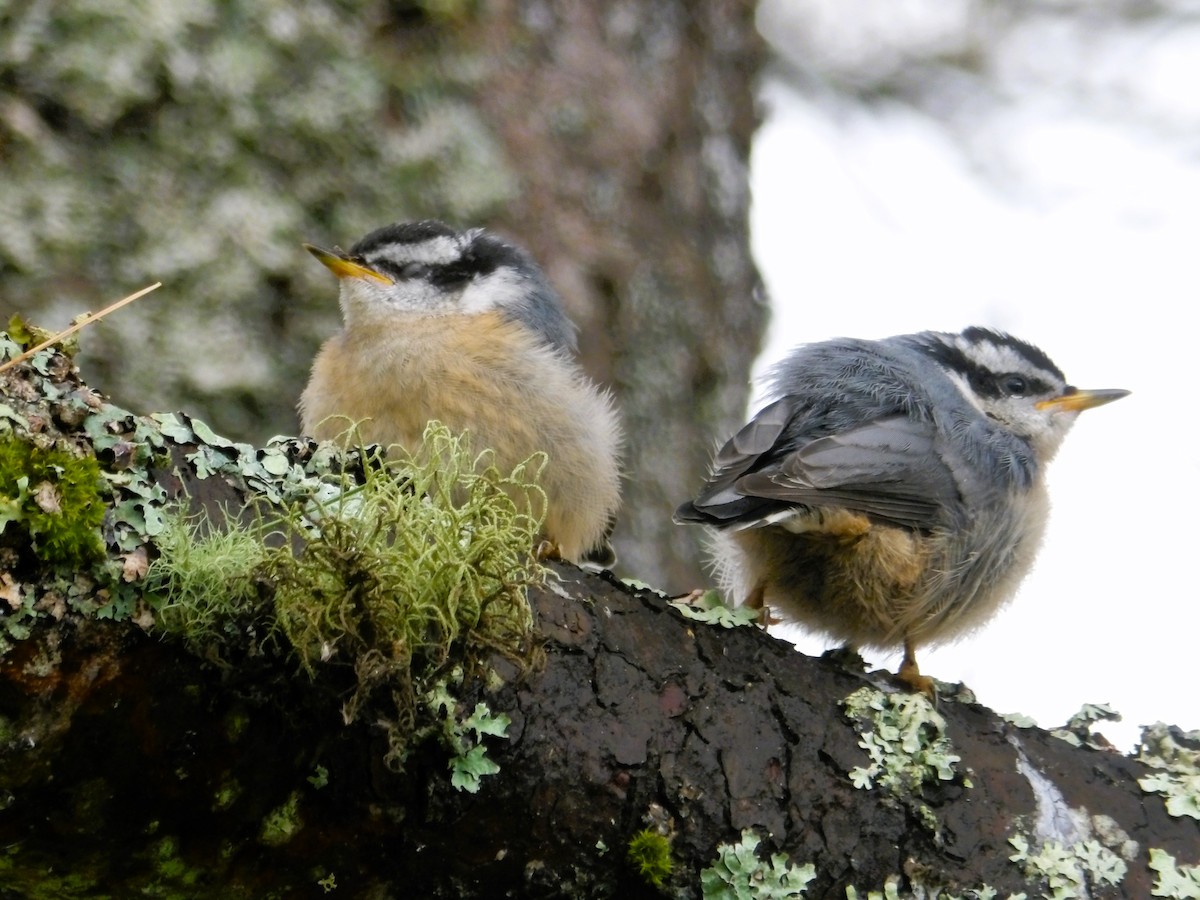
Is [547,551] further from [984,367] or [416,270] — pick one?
[984,367]

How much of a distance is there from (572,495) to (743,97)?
1.59m

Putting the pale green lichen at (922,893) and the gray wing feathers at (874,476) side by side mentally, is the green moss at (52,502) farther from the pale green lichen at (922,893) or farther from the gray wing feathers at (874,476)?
the gray wing feathers at (874,476)

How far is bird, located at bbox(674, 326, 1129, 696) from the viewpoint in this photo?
2.63m

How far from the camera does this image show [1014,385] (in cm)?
340

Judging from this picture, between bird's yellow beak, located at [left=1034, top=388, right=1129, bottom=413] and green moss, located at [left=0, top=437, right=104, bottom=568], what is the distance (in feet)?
8.08

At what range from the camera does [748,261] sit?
148 inches

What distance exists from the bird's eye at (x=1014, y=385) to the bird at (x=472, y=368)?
0.98 metres

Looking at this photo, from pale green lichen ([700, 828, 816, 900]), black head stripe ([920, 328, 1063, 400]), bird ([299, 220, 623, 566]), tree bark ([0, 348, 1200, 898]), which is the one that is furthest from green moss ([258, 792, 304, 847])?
black head stripe ([920, 328, 1063, 400])

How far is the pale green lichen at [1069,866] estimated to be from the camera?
2.05 meters

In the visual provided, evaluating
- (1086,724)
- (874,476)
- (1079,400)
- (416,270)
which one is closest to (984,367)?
(1079,400)

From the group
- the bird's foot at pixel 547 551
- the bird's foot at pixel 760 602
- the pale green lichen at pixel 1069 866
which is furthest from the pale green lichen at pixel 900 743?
the bird's foot at pixel 760 602

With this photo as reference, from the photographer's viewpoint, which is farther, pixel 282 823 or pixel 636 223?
pixel 636 223

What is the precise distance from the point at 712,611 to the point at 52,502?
1009mm

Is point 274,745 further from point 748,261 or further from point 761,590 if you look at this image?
point 748,261
